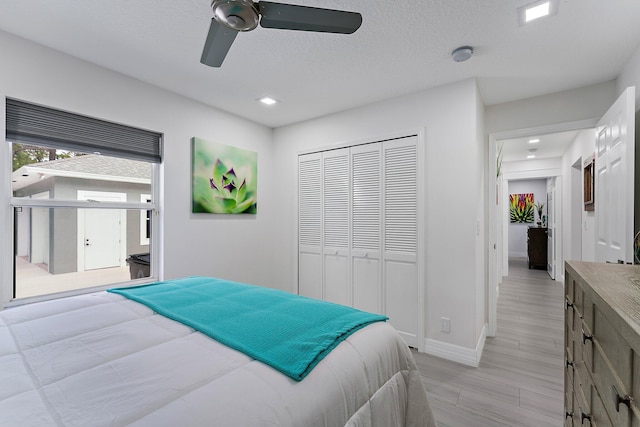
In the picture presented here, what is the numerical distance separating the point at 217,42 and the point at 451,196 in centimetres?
219

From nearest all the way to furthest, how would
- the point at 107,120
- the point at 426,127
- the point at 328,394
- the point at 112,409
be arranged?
the point at 112,409 < the point at 328,394 < the point at 107,120 < the point at 426,127

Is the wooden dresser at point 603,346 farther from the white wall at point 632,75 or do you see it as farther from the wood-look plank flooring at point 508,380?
the white wall at point 632,75

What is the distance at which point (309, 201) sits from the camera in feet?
12.2

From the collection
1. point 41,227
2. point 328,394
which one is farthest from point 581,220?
point 41,227

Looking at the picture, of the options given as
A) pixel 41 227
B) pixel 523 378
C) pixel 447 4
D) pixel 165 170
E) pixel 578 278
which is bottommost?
pixel 523 378

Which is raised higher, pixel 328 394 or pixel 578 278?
pixel 578 278

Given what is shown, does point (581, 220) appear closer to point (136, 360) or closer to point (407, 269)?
point (407, 269)

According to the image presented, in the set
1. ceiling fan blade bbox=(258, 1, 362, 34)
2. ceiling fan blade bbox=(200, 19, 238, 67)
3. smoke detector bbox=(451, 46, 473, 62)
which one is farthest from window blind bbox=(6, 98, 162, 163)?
smoke detector bbox=(451, 46, 473, 62)

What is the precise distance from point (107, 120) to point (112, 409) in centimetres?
243

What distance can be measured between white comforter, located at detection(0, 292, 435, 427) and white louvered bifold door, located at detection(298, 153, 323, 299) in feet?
7.07

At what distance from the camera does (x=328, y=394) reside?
100 centimetres

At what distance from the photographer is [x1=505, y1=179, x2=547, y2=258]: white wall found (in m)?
8.40

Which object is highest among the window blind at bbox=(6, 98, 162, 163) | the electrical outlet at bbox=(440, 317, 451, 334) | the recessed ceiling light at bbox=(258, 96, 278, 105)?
the recessed ceiling light at bbox=(258, 96, 278, 105)

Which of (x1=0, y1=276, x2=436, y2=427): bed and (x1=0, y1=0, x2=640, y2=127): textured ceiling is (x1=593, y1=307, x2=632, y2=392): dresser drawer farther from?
(x1=0, y1=0, x2=640, y2=127): textured ceiling
